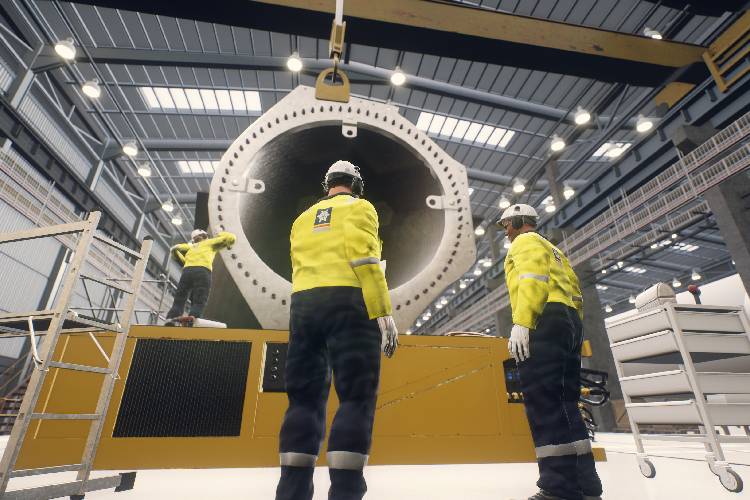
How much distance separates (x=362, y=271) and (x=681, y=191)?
10.3 meters

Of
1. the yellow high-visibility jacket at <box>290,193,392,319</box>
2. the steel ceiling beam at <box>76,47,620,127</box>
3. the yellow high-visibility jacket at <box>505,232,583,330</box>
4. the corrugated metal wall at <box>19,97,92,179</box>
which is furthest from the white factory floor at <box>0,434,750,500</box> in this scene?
the corrugated metal wall at <box>19,97,92,179</box>

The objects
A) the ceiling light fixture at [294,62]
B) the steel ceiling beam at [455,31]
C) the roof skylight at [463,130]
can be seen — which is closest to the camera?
the steel ceiling beam at [455,31]

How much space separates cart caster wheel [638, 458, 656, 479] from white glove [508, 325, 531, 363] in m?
1.41

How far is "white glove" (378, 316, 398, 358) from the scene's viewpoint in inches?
59.9

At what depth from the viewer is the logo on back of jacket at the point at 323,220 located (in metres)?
1.67

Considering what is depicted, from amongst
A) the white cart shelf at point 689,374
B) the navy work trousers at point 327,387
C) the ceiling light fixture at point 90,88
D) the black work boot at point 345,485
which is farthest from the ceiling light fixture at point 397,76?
the black work boot at point 345,485

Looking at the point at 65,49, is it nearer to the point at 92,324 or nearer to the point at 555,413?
the point at 92,324

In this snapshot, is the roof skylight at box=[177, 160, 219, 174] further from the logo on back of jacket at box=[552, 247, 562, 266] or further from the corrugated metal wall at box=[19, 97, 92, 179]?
the logo on back of jacket at box=[552, 247, 562, 266]

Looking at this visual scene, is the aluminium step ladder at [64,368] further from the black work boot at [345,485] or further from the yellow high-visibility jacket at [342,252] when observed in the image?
the black work boot at [345,485]

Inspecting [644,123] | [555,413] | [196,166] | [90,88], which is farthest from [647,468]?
[196,166]

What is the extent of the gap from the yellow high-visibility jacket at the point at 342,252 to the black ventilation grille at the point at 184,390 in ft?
2.91

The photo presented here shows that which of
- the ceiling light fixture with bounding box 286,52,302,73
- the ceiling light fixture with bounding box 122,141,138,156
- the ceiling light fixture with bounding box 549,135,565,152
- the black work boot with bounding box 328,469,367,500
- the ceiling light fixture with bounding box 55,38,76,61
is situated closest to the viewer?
the black work boot with bounding box 328,469,367,500

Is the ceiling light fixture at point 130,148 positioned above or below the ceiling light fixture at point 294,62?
below

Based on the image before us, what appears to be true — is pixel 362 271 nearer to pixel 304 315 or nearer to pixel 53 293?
pixel 304 315
